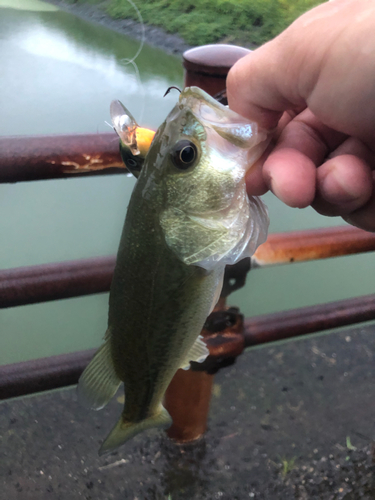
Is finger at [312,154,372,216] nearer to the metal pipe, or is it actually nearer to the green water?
the metal pipe

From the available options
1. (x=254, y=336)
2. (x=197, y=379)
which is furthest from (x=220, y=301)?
(x=197, y=379)

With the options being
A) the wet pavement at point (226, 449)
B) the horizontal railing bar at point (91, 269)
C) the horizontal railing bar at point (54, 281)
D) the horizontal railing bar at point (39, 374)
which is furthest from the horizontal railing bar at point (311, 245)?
the wet pavement at point (226, 449)

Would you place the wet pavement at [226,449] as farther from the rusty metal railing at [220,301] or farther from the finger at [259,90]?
the finger at [259,90]

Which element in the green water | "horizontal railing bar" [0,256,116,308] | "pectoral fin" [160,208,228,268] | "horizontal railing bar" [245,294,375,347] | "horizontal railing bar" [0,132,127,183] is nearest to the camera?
"pectoral fin" [160,208,228,268]

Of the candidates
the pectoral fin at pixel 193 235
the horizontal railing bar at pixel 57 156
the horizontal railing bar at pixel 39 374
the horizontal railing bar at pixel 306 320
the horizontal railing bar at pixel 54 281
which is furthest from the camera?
the horizontal railing bar at pixel 306 320

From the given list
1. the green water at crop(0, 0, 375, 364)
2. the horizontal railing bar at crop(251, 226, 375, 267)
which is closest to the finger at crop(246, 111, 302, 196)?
the horizontal railing bar at crop(251, 226, 375, 267)

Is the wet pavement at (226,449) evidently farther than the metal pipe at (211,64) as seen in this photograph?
Yes

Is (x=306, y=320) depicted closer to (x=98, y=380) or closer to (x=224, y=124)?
(x=98, y=380)
